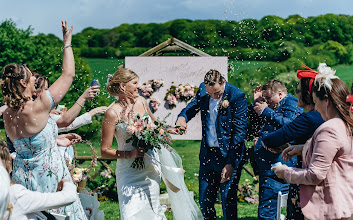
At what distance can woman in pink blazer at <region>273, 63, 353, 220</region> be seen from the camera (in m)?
2.95

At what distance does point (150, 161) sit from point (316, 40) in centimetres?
764

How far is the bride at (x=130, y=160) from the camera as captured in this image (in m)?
4.17

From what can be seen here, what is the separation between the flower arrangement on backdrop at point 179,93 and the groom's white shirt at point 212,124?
7.23 ft

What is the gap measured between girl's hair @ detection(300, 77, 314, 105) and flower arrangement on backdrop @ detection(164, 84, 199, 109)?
139 inches

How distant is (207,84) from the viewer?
4.64 metres

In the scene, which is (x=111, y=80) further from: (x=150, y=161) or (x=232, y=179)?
(x=232, y=179)

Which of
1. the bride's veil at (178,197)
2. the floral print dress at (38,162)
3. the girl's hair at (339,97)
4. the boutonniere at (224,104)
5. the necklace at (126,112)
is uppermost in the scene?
the girl's hair at (339,97)

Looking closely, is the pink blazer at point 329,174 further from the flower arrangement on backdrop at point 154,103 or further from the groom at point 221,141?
the flower arrangement on backdrop at point 154,103

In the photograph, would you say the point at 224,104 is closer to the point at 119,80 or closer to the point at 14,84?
the point at 119,80

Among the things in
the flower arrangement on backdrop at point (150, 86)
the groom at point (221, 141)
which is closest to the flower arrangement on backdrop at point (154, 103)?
the flower arrangement on backdrop at point (150, 86)

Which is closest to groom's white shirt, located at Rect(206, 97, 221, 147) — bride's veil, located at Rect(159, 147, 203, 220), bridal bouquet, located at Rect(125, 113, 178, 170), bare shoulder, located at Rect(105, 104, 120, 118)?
bride's veil, located at Rect(159, 147, 203, 220)

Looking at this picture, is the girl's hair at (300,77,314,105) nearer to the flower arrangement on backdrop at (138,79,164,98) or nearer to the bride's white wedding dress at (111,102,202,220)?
the bride's white wedding dress at (111,102,202,220)

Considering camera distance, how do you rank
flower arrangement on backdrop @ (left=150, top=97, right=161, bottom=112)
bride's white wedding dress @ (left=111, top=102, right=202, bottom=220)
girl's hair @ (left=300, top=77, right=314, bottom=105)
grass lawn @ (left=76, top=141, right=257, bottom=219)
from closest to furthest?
girl's hair @ (left=300, top=77, right=314, bottom=105) < bride's white wedding dress @ (left=111, top=102, right=202, bottom=220) < grass lawn @ (left=76, top=141, right=257, bottom=219) < flower arrangement on backdrop @ (left=150, top=97, right=161, bottom=112)

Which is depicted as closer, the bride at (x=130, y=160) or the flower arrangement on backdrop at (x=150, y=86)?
the bride at (x=130, y=160)
